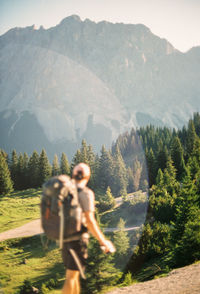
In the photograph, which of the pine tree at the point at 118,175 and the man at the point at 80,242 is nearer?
the man at the point at 80,242

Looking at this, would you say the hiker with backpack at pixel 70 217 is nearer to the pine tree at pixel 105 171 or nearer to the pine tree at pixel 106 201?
the pine tree at pixel 106 201

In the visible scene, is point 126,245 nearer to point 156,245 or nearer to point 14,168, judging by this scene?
point 156,245

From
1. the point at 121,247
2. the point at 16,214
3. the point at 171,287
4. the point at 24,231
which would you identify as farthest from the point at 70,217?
the point at 16,214

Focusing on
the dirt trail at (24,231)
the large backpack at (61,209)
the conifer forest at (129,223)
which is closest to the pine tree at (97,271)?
the conifer forest at (129,223)

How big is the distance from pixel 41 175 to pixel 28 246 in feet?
101

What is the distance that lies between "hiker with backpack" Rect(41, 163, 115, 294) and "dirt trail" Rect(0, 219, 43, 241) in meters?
10.1

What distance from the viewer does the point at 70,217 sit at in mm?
4148

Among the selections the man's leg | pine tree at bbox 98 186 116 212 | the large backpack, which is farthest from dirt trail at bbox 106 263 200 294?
pine tree at bbox 98 186 116 212

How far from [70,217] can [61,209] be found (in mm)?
243

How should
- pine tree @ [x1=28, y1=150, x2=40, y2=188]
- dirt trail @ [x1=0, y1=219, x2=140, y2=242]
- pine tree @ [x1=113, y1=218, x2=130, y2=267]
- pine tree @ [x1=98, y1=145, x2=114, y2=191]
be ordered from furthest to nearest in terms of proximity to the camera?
pine tree @ [x1=28, y1=150, x2=40, y2=188]
dirt trail @ [x1=0, y1=219, x2=140, y2=242]
pine tree @ [x1=98, y1=145, x2=114, y2=191]
pine tree @ [x1=113, y1=218, x2=130, y2=267]

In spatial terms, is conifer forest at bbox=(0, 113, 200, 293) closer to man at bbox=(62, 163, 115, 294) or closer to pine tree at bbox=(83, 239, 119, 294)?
pine tree at bbox=(83, 239, 119, 294)

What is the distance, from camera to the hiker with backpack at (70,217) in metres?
4.01

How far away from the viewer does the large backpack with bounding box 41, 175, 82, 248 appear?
13.1ft

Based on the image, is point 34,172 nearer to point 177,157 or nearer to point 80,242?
point 177,157
